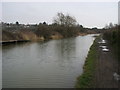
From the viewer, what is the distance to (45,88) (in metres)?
9.63

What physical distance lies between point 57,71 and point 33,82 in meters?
2.84

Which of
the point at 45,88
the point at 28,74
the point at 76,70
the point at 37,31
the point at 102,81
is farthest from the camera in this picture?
Result: the point at 37,31

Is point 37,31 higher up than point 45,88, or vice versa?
point 37,31

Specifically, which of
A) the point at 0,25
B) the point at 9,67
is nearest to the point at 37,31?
the point at 0,25

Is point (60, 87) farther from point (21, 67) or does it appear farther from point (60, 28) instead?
point (60, 28)

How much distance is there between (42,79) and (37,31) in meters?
39.8

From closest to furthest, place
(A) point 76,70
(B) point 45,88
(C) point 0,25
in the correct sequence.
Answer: (B) point 45,88, (A) point 76,70, (C) point 0,25

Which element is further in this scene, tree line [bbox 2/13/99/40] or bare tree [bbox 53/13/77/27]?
bare tree [bbox 53/13/77/27]

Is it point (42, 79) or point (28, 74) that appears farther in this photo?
point (28, 74)

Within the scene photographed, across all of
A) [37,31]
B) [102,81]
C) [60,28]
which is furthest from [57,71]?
[60,28]

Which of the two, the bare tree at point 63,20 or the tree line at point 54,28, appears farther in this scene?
the bare tree at point 63,20

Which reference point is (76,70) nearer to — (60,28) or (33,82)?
(33,82)

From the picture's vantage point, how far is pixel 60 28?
6288 centimetres

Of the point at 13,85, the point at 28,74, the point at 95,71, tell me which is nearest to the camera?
the point at 13,85
